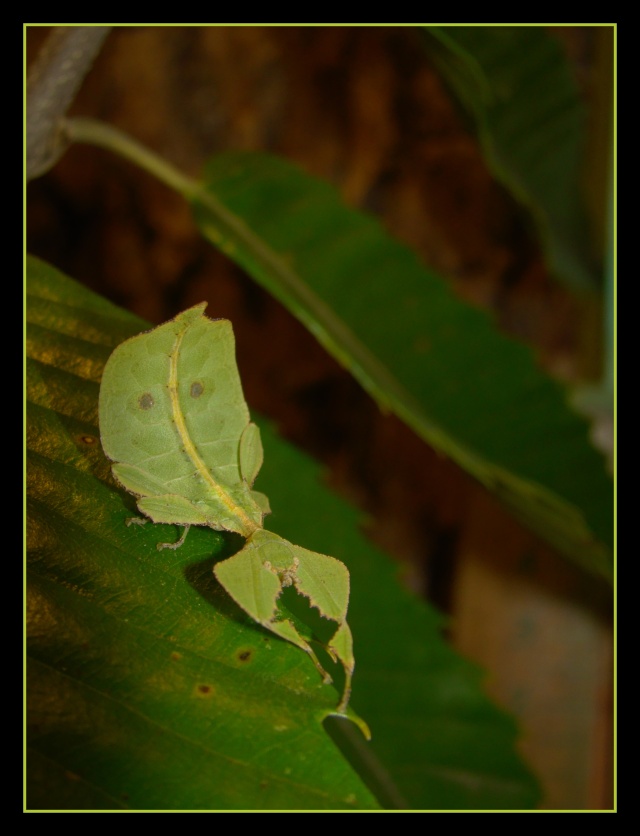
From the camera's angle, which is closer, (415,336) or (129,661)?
(129,661)

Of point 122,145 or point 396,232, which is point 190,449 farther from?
point 396,232

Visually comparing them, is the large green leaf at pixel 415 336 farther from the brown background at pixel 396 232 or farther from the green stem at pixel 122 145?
the brown background at pixel 396 232

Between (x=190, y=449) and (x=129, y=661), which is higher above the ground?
(x=190, y=449)

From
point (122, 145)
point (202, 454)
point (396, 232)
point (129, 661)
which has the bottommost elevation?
point (129, 661)

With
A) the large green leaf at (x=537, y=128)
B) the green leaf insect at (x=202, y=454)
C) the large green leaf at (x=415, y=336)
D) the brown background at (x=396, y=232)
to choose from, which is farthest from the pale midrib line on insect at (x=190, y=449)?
the brown background at (x=396, y=232)

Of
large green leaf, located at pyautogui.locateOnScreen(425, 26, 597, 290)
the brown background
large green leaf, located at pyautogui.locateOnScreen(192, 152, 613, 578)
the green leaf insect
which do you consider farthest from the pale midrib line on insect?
the brown background

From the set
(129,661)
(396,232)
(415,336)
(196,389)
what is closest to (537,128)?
(396,232)
